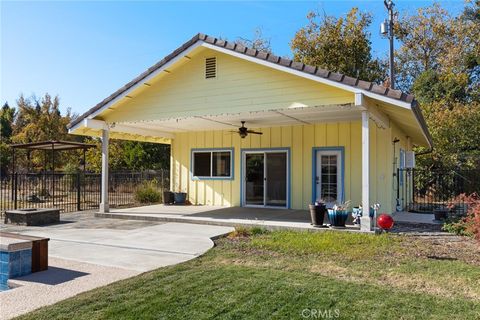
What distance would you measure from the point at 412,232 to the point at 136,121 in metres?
8.13

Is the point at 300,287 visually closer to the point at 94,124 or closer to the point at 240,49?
the point at 240,49

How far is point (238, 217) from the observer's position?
10594 millimetres

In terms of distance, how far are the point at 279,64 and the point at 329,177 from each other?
4.84m

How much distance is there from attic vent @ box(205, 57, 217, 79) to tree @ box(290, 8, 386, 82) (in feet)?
48.1

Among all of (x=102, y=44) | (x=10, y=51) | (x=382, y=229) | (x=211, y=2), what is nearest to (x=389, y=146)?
(x=382, y=229)

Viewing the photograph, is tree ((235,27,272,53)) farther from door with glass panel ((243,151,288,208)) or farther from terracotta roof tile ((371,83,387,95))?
terracotta roof tile ((371,83,387,95))

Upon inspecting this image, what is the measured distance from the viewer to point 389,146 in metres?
11.2

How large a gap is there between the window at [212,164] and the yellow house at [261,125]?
4cm

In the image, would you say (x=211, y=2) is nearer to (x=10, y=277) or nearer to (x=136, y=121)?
(x=136, y=121)

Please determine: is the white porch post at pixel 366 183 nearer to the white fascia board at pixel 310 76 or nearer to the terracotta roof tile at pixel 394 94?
the white fascia board at pixel 310 76

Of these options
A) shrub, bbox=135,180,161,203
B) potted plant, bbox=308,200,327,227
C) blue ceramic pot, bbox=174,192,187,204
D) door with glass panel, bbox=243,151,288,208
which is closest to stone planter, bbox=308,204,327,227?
potted plant, bbox=308,200,327,227

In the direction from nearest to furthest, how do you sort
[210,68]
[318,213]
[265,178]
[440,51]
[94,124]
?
[318,213], [210,68], [94,124], [265,178], [440,51]

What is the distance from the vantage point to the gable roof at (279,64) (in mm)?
7914

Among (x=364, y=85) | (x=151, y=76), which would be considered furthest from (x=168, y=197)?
(x=364, y=85)
